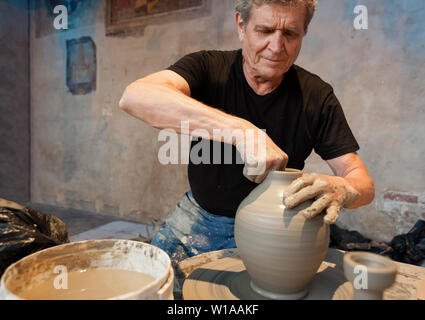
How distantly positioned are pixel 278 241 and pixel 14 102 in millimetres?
5090

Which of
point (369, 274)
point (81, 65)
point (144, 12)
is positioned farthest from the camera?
point (81, 65)

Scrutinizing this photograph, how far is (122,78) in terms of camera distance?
3836 millimetres

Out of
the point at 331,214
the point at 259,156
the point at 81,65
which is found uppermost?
the point at 81,65

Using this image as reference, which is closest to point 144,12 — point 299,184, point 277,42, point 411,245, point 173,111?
point 277,42

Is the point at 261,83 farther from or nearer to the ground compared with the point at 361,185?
farther from the ground

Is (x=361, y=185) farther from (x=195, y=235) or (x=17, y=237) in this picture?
(x=17, y=237)

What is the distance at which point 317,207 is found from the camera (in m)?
0.78

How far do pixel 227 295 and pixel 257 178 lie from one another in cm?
36

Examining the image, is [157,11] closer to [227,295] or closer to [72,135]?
[72,135]

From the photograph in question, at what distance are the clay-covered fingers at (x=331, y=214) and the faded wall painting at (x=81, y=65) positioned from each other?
157 inches

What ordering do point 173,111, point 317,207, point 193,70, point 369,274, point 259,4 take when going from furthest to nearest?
point 193,70
point 259,4
point 173,111
point 317,207
point 369,274

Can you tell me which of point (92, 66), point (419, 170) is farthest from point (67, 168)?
point (419, 170)

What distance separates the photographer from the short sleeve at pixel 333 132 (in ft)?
4.55

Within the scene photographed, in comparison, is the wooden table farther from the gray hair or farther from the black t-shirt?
the gray hair
